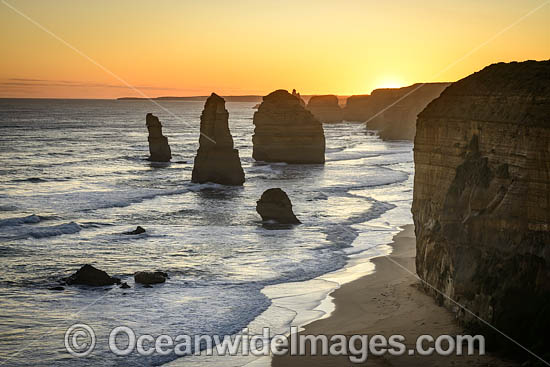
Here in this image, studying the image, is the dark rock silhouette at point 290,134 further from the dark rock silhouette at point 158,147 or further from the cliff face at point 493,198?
the cliff face at point 493,198

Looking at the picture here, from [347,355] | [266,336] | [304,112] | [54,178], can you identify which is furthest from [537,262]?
[304,112]

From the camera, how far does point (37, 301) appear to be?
2345 centimetres

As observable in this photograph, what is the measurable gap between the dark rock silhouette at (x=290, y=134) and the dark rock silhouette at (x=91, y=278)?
Result: 59.5 metres

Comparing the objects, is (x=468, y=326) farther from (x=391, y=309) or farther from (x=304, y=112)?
(x=304, y=112)

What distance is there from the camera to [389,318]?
20.2m

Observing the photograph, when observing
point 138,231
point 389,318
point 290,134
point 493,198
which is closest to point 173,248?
point 138,231

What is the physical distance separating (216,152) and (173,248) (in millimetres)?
26365

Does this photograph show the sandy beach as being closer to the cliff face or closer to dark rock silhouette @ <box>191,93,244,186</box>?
the cliff face

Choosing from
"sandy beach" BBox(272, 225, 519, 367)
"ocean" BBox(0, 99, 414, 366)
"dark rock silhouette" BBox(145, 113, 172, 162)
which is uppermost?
"dark rock silhouette" BBox(145, 113, 172, 162)

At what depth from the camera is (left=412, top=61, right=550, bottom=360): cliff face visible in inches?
615

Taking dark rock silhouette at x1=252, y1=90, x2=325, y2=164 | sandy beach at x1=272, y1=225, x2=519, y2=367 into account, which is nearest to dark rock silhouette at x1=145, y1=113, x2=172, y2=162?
dark rock silhouette at x1=252, y1=90, x2=325, y2=164

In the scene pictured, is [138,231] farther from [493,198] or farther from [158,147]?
[158,147]

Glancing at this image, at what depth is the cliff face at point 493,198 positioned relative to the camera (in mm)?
15617

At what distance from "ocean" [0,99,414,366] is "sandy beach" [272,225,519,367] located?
1.11 meters
